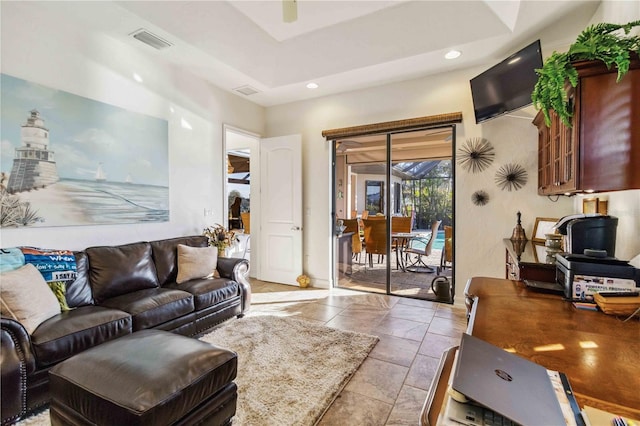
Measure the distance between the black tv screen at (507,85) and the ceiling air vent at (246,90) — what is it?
9.73 ft

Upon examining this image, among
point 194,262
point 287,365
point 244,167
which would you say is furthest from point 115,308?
point 244,167

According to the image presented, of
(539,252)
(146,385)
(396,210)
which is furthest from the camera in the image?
(396,210)

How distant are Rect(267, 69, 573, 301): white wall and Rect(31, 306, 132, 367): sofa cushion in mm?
3043

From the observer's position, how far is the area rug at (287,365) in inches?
76.5

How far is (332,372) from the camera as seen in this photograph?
94.0 inches

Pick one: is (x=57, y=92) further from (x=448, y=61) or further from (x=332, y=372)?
(x=448, y=61)

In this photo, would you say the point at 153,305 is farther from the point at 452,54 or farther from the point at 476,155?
the point at 452,54

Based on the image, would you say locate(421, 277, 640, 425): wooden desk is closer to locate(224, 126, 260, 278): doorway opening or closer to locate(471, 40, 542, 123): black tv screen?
locate(471, 40, 542, 123): black tv screen

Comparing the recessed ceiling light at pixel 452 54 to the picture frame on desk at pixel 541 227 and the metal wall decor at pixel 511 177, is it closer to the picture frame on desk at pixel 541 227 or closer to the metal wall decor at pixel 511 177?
the metal wall decor at pixel 511 177

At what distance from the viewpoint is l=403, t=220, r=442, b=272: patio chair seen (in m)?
4.92

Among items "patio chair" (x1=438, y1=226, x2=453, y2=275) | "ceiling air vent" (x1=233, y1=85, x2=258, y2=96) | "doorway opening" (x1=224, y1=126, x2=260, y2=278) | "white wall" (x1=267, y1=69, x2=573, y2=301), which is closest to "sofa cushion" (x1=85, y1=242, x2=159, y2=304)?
"doorway opening" (x1=224, y1=126, x2=260, y2=278)

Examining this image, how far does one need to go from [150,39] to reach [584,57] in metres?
3.67

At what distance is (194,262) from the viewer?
337 cm

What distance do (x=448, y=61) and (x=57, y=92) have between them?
4086mm
